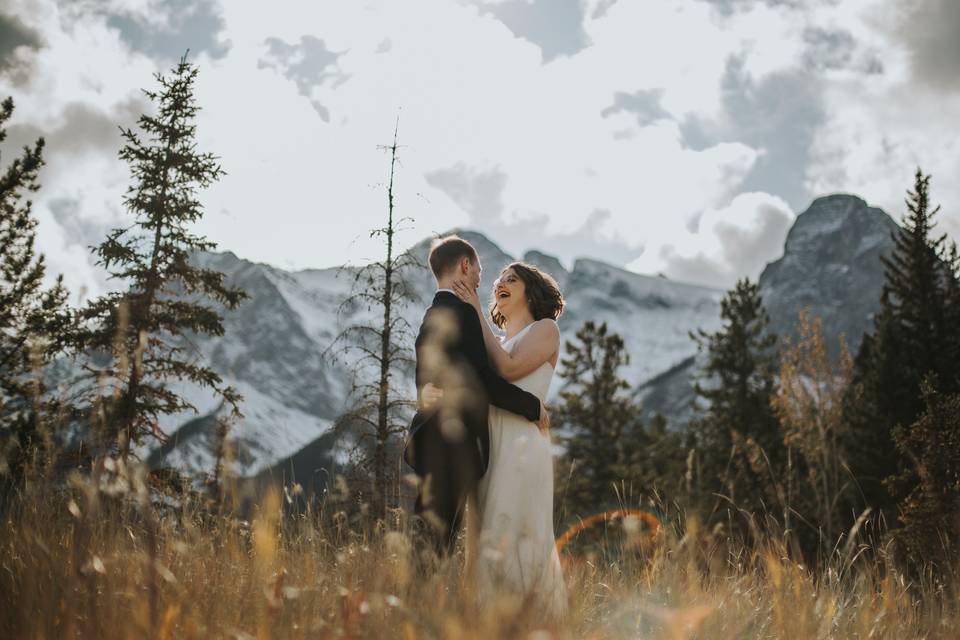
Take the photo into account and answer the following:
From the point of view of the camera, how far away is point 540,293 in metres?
4.51

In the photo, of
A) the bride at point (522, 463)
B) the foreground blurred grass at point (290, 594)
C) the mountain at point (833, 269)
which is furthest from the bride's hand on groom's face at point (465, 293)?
the mountain at point (833, 269)

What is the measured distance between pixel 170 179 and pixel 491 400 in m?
16.8

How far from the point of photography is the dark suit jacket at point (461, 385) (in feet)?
12.3

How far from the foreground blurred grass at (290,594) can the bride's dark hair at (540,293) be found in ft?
4.73

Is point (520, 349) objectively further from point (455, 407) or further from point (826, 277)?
point (826, 277)

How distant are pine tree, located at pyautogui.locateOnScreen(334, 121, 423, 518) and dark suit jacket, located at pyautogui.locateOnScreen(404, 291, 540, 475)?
11.1 meters

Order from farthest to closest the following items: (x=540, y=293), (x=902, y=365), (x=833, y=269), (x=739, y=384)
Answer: (x=833, y=269), (x=739, y=384), (x=902, y=365), (x=540, y=293)

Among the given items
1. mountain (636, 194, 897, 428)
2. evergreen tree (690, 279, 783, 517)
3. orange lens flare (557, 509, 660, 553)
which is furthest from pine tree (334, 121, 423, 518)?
mountain (636, 194, 897, 428)

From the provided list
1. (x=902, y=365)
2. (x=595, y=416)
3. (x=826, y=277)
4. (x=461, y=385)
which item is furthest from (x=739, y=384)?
(x=826, y=277)

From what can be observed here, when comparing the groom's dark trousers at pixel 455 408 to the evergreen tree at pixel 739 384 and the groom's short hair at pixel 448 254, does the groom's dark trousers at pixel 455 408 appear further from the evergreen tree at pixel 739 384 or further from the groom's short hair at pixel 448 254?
the evergreen tree at pixel 739 384

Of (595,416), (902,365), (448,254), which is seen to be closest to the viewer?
(448,254)

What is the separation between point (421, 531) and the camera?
347cm

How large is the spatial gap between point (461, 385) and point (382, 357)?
41.2ft

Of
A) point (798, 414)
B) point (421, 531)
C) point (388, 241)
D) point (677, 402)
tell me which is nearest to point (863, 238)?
point (677, 402)
